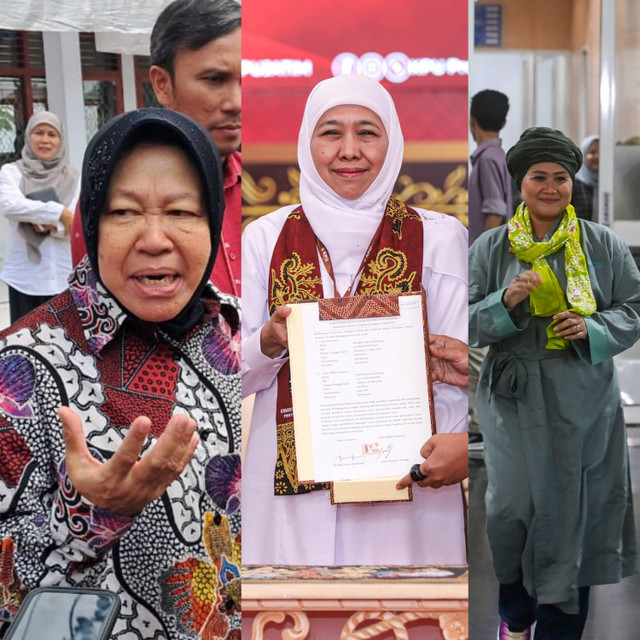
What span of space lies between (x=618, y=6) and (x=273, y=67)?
1000mm

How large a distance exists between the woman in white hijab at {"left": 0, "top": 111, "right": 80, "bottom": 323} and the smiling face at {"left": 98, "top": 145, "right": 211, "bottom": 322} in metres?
0.14

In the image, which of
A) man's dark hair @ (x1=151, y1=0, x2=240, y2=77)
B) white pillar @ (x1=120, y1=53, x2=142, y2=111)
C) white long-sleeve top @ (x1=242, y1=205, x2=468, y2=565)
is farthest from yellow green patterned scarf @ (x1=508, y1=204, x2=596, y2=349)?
white pillar @ (x1=120, y1=53, x2=142, y2=111)

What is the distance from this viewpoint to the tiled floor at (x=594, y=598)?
8.70 feet

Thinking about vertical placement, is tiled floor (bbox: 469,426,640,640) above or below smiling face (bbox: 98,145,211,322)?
below

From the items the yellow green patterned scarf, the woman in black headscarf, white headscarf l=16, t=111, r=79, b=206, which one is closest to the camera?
the woman in black headscarf

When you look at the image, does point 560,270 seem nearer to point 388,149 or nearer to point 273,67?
point 388,149

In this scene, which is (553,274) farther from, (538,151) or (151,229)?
(151,229)

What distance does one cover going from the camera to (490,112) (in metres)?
2.34

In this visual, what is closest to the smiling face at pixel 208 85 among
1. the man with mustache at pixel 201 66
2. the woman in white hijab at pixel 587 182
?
the man with mustache at pixel 201 66

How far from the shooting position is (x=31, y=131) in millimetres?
2045

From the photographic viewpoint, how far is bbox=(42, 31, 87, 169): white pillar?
202 centimetres

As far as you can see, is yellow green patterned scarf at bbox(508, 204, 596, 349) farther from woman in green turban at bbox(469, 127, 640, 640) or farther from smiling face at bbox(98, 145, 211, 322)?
smiling face at bbox(98, 145, 211, 322)

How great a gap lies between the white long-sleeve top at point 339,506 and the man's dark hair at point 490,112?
1.55 feet

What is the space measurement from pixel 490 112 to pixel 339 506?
105 cm
